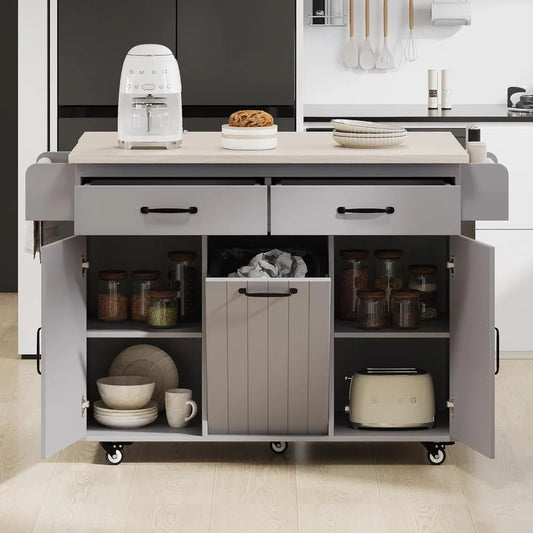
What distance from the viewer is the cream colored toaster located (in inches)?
144

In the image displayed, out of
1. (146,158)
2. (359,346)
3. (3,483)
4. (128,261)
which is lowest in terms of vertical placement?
(3,483)

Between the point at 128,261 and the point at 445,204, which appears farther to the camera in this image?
the point at 128,261

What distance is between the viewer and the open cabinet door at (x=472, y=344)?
3395 millimetres

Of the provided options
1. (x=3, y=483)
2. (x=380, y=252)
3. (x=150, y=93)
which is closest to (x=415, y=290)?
(x=380, y=252)

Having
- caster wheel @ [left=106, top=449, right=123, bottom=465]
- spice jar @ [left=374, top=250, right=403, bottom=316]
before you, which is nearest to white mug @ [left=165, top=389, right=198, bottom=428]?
caster wheel @ [left=106, top=449, right=123, bottom=465]

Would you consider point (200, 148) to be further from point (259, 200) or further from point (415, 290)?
point (415, 290)

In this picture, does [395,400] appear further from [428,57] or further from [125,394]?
[428,57]

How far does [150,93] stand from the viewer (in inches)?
143

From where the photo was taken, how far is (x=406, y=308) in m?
3.67

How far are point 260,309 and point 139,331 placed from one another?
43 centimetres

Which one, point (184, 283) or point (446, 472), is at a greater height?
point (184, 283)

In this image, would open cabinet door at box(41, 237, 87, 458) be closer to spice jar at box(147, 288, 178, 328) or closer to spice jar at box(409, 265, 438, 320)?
spice jar at box(147, 288, 178, 328)

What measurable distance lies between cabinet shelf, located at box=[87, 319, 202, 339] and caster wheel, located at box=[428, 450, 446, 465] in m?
0.79

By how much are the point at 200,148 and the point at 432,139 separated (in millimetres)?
750
